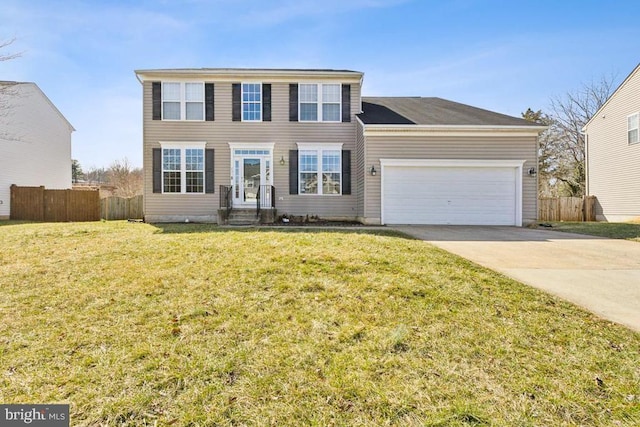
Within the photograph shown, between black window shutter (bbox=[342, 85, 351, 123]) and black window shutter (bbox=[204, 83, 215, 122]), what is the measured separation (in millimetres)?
5395

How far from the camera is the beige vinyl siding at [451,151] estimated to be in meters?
11.6

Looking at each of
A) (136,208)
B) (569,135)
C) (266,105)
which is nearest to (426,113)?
(266,105)

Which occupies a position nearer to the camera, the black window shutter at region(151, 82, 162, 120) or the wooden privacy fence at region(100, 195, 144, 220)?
the black window shutter at region(151, 82, 162, 120)

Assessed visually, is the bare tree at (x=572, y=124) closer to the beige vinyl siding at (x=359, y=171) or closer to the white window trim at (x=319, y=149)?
the beige vinyl siding at (x=359, y=171)

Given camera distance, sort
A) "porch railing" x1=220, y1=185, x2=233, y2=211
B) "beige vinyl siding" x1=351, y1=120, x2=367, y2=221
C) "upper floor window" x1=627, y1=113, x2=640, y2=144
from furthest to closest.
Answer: "upper floor window" x1=627, y1=113, x2=640, y2=144
"porch railing" x1=220, y1=185, x2=233, y2=211
"beige vinyl siding" x1=351, y1=120, x2=367, y2=221

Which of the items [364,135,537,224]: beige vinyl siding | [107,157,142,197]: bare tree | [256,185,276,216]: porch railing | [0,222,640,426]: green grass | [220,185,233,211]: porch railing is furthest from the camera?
[107,157,142,197]: bare tree

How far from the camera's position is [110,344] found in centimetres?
289

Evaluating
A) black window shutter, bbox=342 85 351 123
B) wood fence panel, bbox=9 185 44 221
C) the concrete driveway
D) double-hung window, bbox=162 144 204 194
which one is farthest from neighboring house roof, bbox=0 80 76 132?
the concrete driveway

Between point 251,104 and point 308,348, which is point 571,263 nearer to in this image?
point 308,348

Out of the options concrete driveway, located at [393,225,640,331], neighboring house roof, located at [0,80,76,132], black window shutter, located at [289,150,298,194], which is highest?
neighboring house roof, located at [0,80,76,132]

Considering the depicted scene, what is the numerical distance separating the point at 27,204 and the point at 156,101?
8902mm

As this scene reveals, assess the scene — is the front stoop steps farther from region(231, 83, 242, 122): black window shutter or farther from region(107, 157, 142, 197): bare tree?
region(107, 157, 142, 197): bare tree

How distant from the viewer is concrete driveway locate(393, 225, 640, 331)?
12.5ft

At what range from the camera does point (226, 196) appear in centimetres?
1231
